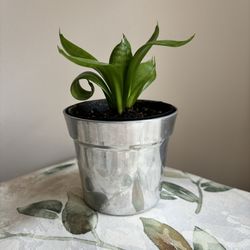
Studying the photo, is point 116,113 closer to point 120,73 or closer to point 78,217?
point 120,73

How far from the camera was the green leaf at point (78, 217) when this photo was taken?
443 mm

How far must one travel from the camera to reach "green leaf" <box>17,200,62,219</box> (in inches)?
18.9

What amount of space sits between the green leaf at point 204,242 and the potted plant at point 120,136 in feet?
0.30

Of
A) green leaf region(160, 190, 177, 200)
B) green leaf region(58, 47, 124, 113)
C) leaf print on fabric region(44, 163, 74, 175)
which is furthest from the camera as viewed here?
leaf print on fabric region(44, 163, 74, 175)

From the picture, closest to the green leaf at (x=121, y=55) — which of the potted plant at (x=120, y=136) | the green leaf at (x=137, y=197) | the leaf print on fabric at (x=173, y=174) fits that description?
the potted plant at (x=120, y=136)

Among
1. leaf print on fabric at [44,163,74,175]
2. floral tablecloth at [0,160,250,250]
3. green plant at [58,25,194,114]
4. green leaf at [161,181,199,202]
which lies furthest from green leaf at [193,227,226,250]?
leaf print on fabric at [44,163,74,175]

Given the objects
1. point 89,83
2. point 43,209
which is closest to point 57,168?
point 43,209

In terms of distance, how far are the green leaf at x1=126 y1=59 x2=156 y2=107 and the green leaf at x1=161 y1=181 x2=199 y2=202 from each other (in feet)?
0.60

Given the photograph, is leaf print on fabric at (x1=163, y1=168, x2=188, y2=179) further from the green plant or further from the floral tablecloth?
the green plant

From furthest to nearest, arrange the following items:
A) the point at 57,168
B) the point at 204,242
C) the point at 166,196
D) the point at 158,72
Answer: the point at 158,72 < the point at 57,168 < the point at 166,196 < the point at 204,242

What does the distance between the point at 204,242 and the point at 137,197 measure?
12cm

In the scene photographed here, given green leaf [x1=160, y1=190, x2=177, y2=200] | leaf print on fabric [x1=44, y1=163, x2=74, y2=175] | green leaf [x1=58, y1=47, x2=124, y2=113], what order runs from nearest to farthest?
green leaf [x1=58, y1=47, x2=124, y2=113] < green leaf [x1=160, y1=190, x2=177, y2=200] < leaf print on fabric [x1=44, y1=163, x2=74, y2=175]

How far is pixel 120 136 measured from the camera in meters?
0.42

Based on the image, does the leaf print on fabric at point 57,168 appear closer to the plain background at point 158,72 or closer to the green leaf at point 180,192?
the plain background at point 158,72
